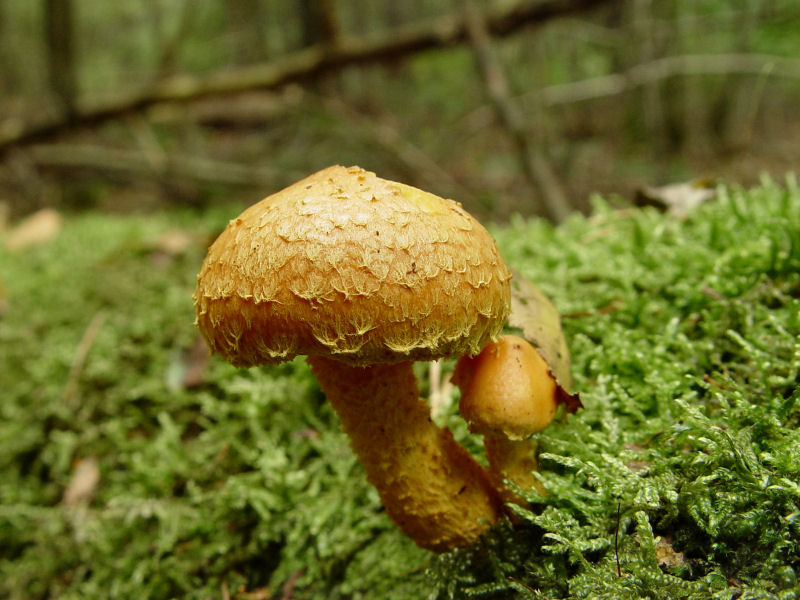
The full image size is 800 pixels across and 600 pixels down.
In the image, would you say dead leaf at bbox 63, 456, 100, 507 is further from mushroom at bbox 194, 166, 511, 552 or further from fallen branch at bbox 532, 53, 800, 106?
fallen branch at bbox 532, 53, 800, 106

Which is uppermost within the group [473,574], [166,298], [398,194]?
[166,298]

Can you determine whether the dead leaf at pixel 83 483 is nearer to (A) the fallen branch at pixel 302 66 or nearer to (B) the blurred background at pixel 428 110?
(B) the blurred background at pixel 428 110

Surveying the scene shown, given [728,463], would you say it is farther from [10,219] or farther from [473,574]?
[10,219]

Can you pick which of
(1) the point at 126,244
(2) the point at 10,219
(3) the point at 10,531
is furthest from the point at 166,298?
(2) the point at 10,219

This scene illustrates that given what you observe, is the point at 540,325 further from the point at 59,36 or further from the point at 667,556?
the point at 59,36

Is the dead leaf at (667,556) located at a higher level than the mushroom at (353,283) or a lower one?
lower

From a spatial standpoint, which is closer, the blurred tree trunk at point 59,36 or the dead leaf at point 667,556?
the dead leaf at point 667,556

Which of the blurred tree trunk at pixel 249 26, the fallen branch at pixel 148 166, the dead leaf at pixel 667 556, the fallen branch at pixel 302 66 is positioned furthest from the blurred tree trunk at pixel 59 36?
the dead leaf at pixel 667 556
